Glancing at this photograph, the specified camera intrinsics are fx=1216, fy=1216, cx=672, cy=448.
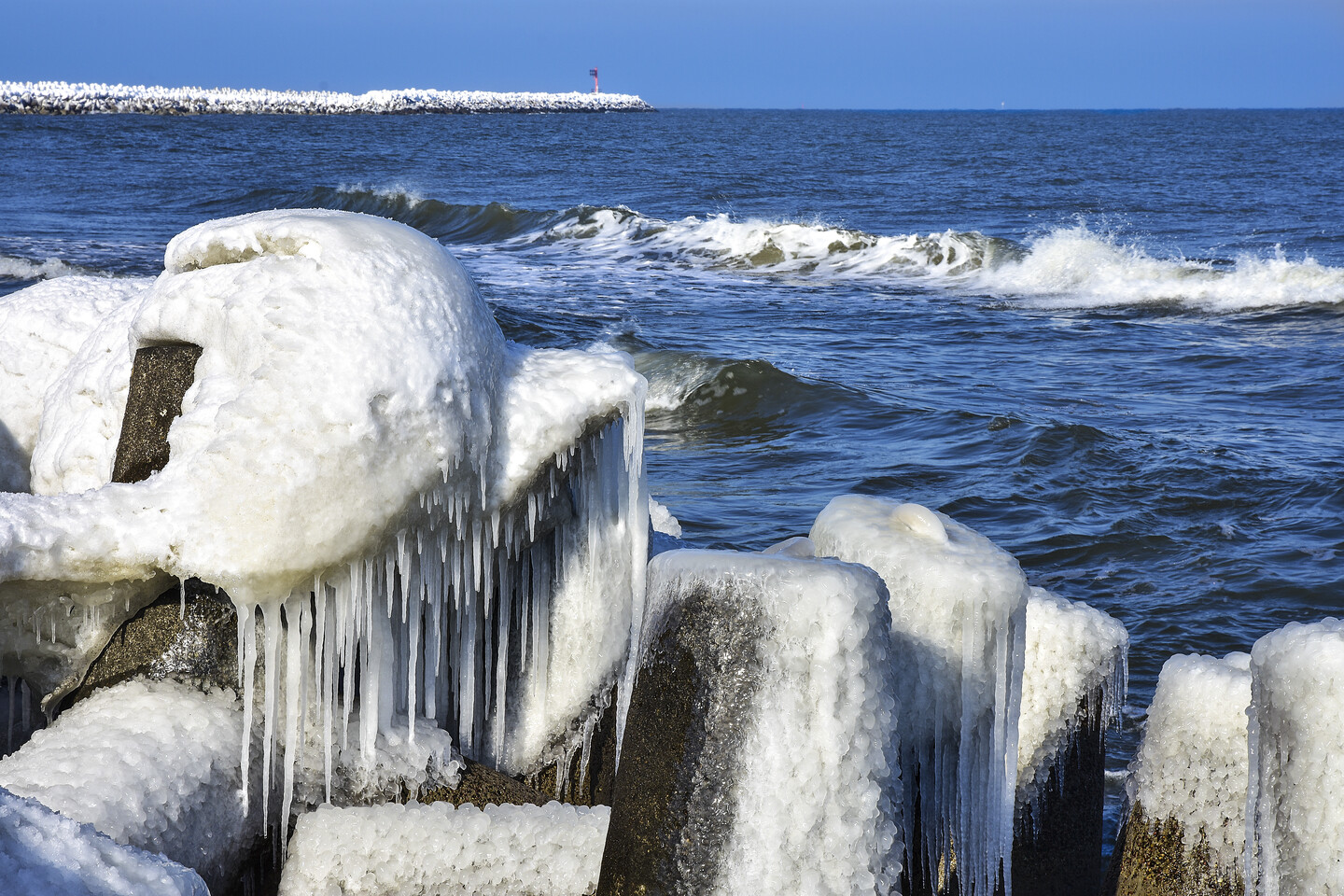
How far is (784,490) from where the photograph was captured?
8555 mm

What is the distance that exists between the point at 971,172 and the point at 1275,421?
33.8m

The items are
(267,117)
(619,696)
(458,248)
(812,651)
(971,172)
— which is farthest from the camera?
(267,117)

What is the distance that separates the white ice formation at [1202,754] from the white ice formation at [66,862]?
2077mm

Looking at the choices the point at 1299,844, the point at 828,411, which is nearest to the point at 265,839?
the point at 1299,844

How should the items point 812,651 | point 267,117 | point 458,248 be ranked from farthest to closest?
point 267,117, point 458,248, point 812,651

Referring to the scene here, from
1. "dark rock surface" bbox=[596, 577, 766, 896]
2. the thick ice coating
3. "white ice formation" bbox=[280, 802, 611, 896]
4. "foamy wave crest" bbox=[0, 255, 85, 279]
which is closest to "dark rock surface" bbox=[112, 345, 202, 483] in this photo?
the thick ice coating

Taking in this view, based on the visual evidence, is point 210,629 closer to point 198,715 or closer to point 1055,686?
point 198,715

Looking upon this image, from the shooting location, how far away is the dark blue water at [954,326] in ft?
25.0

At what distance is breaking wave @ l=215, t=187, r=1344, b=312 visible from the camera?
17.9m

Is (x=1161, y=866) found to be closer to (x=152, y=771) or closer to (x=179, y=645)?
(x=152, y=771)

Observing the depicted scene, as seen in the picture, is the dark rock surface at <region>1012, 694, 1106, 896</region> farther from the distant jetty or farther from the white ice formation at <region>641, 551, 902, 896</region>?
the distant jetty

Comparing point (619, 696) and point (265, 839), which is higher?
point (619, 696)

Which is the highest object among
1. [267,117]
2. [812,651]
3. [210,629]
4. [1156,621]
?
[267,117]

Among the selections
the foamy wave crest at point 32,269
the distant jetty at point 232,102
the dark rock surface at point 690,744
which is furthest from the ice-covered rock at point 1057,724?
the distant jetty at point 232,102
